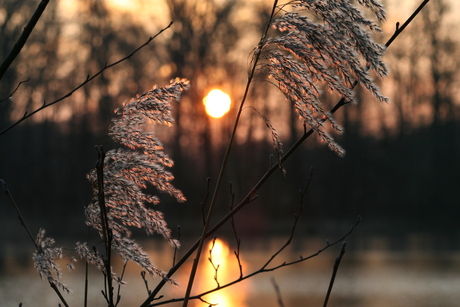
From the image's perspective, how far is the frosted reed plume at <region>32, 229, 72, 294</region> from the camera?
1.47 m


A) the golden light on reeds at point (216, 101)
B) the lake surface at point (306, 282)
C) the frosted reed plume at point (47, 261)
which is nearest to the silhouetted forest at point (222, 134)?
the golden light on reeds at point (216, 101)

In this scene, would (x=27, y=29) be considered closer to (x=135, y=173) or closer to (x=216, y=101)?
(x=135, y=173)

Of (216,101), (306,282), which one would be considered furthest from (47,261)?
(216,101)

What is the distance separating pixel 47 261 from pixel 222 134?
96.9ft

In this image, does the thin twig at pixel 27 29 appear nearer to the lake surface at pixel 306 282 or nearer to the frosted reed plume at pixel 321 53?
the frosted reed plume at pixel 321 53

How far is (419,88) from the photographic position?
3183 centimetres

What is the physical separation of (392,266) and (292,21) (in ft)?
58.8

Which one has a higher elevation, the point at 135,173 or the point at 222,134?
the point at 222,134

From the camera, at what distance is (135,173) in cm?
155

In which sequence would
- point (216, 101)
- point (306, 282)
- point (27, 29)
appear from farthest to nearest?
1. point (216, 101)
2. point (306, 282)
3. point (27, 29)

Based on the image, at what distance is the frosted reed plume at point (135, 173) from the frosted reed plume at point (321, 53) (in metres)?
0.25

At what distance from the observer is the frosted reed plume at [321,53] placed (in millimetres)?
1436

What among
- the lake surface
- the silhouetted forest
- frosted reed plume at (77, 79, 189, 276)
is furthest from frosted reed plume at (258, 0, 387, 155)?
the silhouetted forest

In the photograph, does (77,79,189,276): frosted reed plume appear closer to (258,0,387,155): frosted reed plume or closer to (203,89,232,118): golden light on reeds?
(258,0,387,155): frosted reed plume
